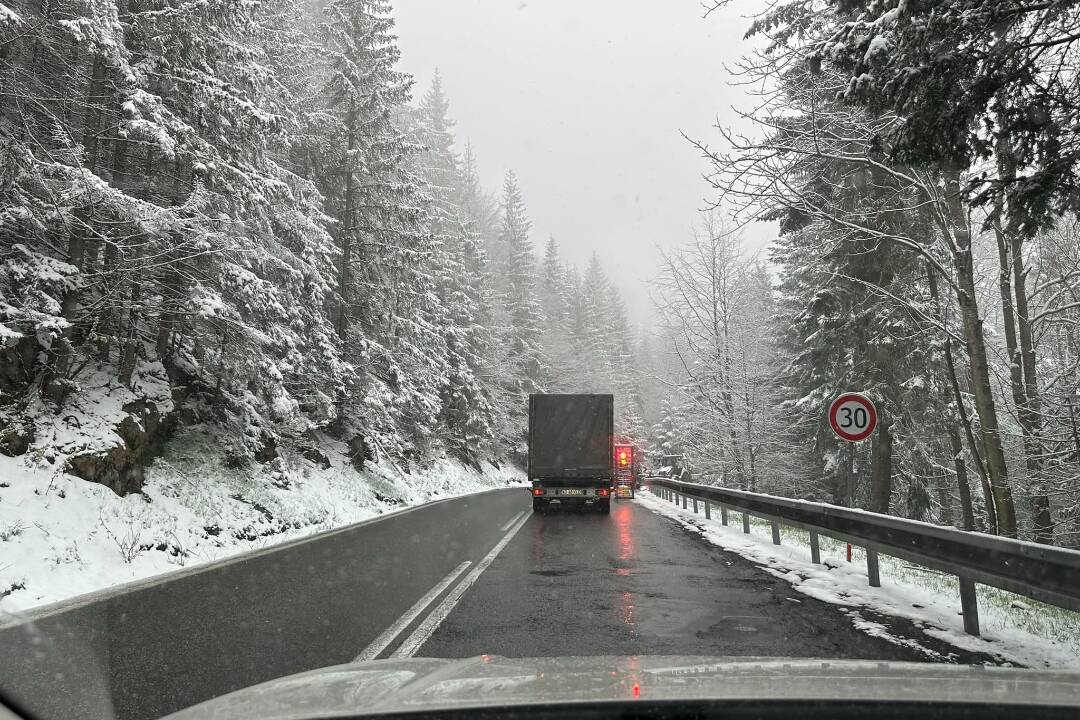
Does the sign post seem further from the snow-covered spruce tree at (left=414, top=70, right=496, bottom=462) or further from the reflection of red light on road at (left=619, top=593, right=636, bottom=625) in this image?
the snow-covered spruce tree at (left=414, top=70, right=496, bottom=462)

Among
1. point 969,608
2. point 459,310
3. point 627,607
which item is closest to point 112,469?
point 627,607

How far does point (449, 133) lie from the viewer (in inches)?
1893

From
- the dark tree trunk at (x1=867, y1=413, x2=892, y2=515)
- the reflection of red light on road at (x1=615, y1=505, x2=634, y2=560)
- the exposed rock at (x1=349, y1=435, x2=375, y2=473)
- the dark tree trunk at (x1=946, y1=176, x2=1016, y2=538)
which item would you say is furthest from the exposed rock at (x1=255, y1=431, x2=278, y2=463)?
the dark tree trunk at (x1=867, y1=413, x2=892, y2=515)

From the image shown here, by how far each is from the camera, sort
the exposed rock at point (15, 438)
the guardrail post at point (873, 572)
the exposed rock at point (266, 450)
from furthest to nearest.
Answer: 1. the exposed rock at point (266, 450)
2. the exposed rock at point (15, 438)
3. the guardrail post at point (873, 572)

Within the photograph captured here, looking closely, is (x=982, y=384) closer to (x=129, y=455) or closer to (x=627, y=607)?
(x=627, y=607)

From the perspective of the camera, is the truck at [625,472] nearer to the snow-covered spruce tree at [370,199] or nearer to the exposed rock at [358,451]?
the snow-covered spruce tree at [370,199]

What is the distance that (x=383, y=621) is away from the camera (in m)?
6.31

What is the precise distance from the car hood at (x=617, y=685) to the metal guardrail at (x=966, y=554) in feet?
8.84

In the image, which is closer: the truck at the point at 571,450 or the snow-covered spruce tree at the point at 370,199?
the truck at the point at 571,450

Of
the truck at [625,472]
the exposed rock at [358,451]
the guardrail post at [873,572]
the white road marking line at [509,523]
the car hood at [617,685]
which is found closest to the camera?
the car hood at [617,685]

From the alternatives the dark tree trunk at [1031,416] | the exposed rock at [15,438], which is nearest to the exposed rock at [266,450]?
the exposed rock at [15,438]

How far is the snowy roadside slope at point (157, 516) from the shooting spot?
26.3 ft

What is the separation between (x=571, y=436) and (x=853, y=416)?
35.1 feet

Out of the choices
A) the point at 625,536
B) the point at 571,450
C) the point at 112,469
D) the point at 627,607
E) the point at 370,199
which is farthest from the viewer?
the point at 370,199
